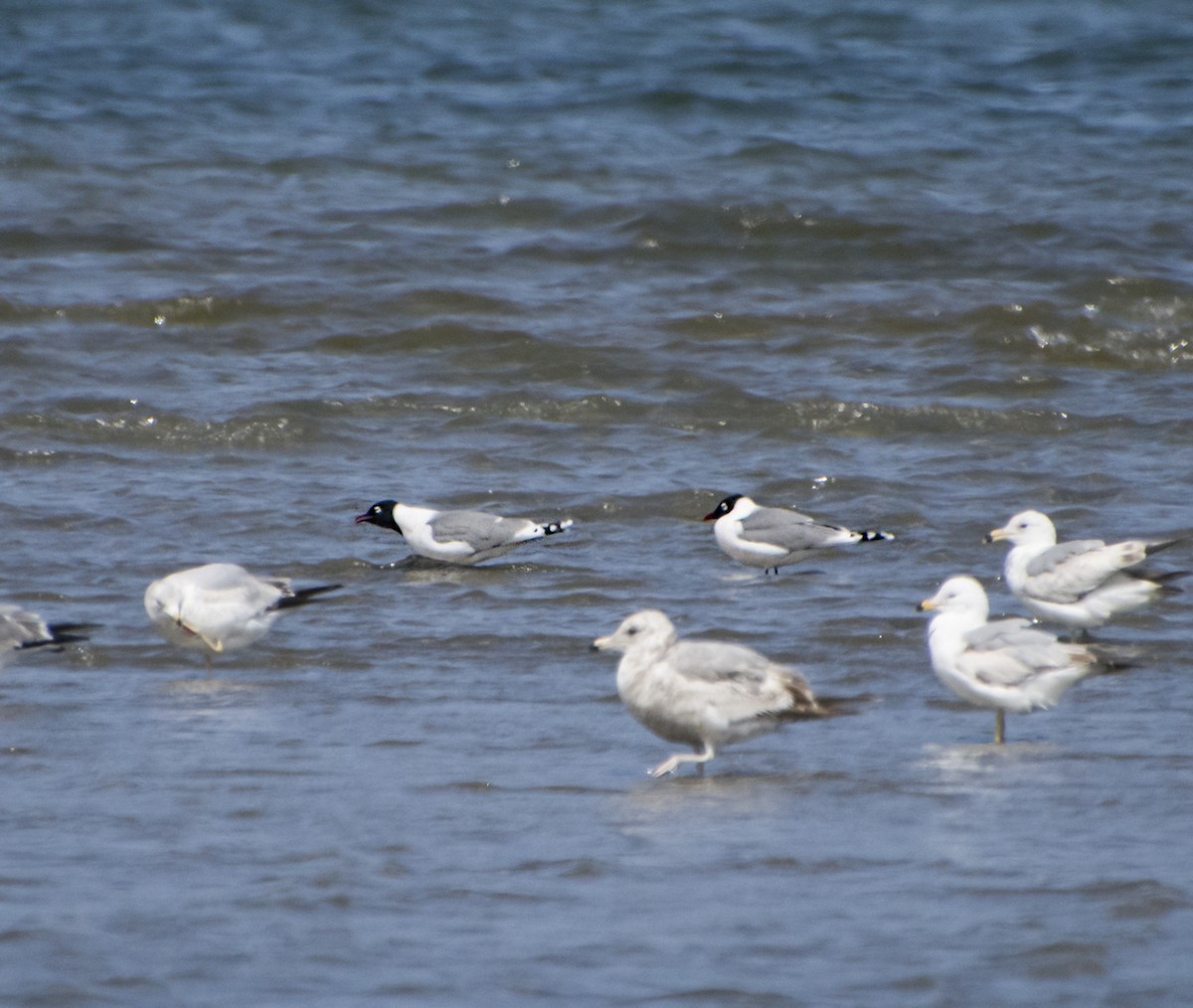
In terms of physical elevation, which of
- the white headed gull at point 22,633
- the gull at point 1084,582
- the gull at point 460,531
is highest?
the gull at point 460,531

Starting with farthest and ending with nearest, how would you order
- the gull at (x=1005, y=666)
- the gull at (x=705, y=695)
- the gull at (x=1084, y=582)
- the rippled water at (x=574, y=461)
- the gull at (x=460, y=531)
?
1. the gull at (x=460, y=531)
2. the gull at (x=1084, y=582)
3. the gull at (x=1005, y=666)
4. the gull at (x=705, y=695)
5. the rippled water at (x=574, y=461)

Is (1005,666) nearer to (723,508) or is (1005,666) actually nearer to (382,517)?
(723,508)

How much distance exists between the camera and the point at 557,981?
12.1 feet

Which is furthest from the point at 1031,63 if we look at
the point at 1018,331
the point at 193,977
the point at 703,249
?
the point at 193,977

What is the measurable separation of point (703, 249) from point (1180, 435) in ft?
17.0

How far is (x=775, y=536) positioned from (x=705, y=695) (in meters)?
3.48

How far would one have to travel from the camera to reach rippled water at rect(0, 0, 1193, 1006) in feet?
13.2

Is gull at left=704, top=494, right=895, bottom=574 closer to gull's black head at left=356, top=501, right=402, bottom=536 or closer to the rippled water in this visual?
the rippled water

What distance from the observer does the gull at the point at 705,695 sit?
5273mm

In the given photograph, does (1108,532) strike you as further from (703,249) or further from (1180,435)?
(703,249)

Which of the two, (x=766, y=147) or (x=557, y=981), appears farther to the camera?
(x=766, y=147)

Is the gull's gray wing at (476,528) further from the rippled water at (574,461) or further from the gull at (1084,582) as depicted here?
the gull at (1084,582)

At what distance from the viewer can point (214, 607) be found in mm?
6598

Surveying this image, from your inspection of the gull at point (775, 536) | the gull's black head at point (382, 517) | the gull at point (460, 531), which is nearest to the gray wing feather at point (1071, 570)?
the gull at point (775, 536)
